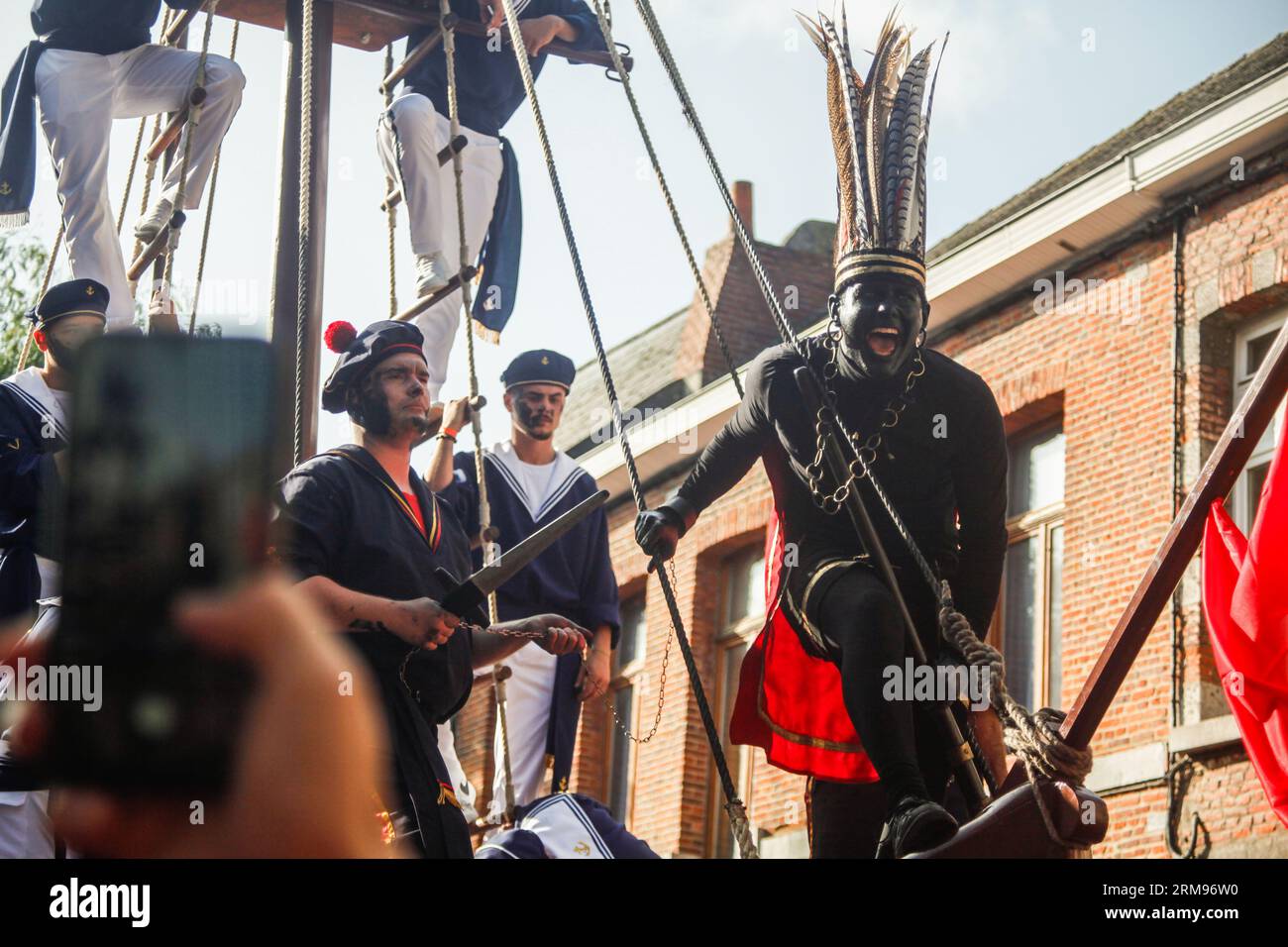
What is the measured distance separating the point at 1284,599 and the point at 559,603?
2420 mm

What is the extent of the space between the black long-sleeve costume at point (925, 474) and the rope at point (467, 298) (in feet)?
3.47

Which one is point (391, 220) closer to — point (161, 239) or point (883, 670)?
point (161, 239)

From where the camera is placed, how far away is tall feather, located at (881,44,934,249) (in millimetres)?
5008

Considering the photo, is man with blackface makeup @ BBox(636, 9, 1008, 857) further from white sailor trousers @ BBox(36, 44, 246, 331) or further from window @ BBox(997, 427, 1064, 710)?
window @ BBox(997, 427, 1064, 710)

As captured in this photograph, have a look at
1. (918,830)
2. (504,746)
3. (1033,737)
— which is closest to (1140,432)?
(504,746)

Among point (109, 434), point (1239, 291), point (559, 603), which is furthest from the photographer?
point (1239, 291)

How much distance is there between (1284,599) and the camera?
6551 mm

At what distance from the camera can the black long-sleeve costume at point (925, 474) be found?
4.92m

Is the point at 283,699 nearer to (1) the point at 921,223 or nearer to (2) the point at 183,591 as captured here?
(2) the point at 183,591

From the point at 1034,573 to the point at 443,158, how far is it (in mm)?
5551

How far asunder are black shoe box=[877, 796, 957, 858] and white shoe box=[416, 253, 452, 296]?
10.8 ft

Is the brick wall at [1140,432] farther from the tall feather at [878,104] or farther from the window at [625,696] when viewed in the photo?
the tall feather at [878,104]
